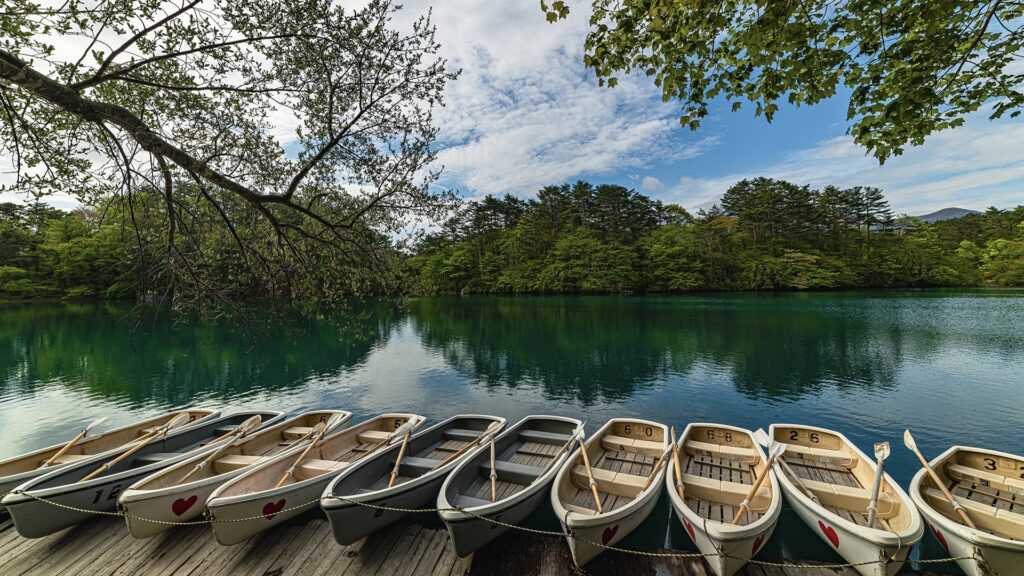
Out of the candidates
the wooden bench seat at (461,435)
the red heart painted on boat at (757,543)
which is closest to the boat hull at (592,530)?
the red heart painted on boat at (757,543)

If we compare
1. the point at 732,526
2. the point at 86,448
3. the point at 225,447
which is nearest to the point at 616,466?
the point at 732,526

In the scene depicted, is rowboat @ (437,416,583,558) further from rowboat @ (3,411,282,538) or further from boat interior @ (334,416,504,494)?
rowboat @ (3,411,282,538)

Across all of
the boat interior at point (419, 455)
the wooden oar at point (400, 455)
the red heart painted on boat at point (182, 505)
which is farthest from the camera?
the wooden oar at point (400, 455)

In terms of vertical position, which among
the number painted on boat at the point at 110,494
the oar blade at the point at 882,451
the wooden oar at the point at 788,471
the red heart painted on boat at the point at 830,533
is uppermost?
the oar blade at the point at 882,451

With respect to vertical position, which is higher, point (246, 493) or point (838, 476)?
point (246, 493)

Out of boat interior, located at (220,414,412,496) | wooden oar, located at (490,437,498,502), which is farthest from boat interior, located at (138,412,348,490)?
wooden oar, located at (490,437,498,502)

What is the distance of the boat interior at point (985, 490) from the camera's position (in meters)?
4.62

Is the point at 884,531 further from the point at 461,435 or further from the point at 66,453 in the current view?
the point at 66,453

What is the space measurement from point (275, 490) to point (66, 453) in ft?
16.1

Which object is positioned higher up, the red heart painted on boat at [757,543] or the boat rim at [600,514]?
the boat rim at [600,514]

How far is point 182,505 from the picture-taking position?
16.7 ft

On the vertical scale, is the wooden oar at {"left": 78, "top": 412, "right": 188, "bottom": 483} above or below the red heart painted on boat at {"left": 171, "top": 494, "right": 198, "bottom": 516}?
above

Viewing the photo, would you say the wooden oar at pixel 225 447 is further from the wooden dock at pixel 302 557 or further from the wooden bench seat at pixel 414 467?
the wooden bench seat at pixel 414 467

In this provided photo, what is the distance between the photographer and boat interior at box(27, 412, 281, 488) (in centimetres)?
571
